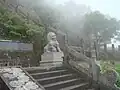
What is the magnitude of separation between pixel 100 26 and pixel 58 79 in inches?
757

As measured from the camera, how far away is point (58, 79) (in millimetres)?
7383

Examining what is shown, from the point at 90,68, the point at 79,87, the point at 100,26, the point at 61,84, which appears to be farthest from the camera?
Answer: the point at 100,26

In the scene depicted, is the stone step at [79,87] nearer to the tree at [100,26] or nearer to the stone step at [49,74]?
the stone step at [49,74]

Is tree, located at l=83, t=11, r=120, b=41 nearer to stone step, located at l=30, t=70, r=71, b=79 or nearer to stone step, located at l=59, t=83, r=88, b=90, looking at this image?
stone step, located at l=30, t=70, r=71, b=79

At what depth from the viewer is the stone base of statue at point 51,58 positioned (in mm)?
9061

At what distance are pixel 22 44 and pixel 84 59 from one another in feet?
11.9

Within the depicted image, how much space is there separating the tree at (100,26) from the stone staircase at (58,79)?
664 inches

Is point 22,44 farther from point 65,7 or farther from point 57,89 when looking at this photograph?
point 65,7

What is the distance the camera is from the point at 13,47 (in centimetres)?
994

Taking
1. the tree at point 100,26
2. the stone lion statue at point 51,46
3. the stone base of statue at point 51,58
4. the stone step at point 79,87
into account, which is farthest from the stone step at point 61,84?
the tree at point 100,26

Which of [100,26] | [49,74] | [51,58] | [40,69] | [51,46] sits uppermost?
[100,26]

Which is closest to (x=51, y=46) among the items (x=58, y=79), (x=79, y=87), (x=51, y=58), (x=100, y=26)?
(x=51, y=58)

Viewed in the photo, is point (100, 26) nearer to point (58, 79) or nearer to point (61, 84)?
point (58, 79)

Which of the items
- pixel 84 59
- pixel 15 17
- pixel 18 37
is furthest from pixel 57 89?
pixel 15 17
